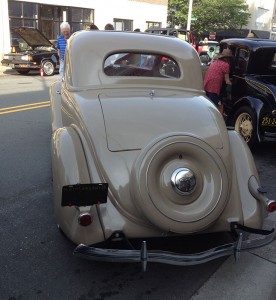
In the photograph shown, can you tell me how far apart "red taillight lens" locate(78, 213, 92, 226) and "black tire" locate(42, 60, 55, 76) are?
14065 mm

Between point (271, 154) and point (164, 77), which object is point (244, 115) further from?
point (164, 77)

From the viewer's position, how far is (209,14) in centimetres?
3550

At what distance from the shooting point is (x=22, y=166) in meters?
5.36

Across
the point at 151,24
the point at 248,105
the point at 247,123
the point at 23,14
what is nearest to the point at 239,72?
the point at 248,105

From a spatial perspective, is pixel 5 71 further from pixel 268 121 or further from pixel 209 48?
pixel 268 121

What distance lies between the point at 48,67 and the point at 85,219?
564 inches

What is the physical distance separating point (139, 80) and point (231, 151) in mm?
1349

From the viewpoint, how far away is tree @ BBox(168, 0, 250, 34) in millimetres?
35062

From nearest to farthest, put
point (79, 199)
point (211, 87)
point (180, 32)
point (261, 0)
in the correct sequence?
point (79, 199) → point (211, 87) → point (180, 32) → point (261, 0)

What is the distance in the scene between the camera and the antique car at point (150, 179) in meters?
2.75

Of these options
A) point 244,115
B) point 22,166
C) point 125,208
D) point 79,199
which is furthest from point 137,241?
point 244,115

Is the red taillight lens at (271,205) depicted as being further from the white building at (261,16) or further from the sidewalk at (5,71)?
the white building at (261,16)

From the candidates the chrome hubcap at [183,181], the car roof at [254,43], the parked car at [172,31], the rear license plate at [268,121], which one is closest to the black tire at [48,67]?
the parked car at [172,31]

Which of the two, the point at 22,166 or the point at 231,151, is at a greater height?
the point at 231,151
